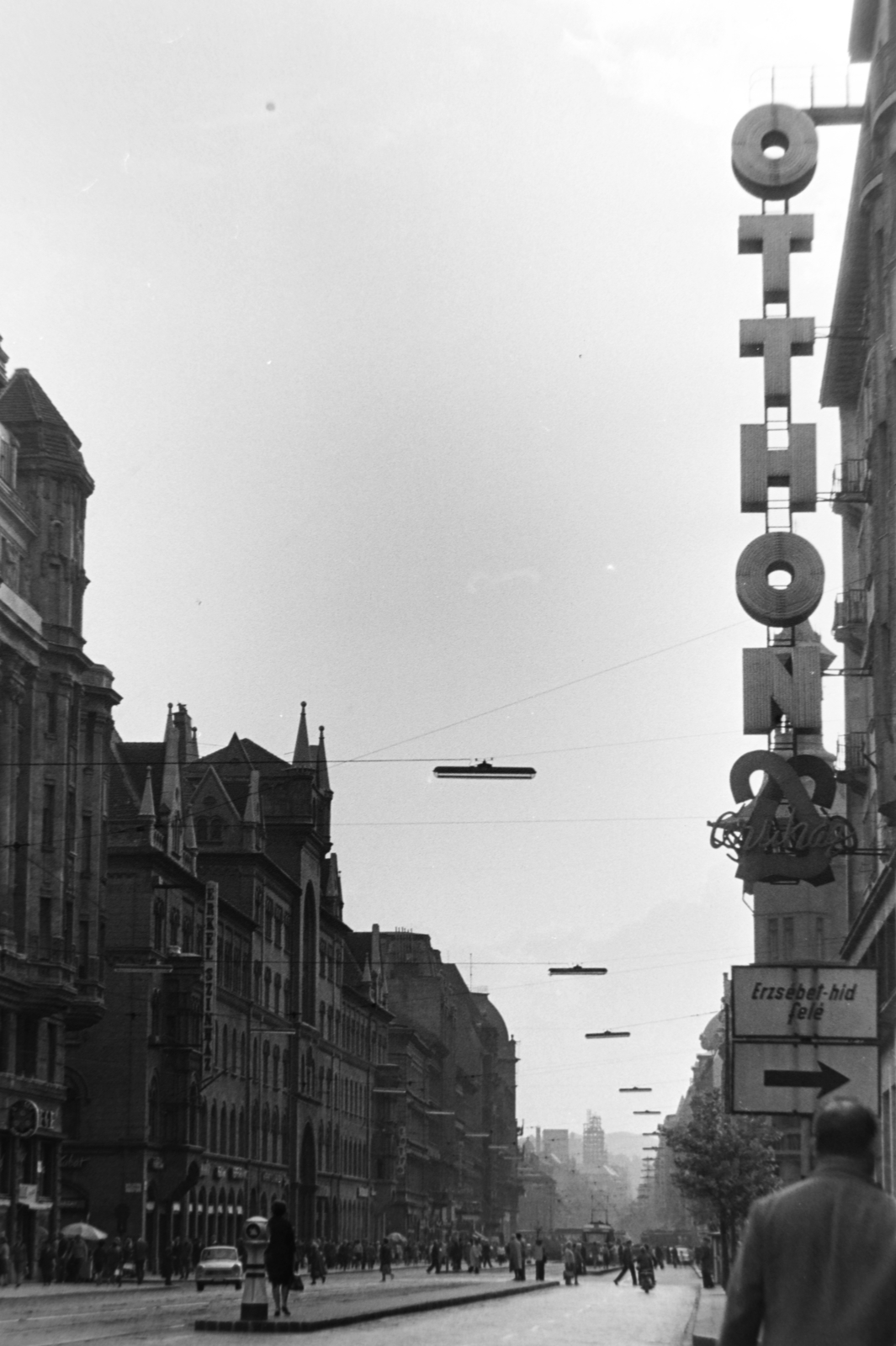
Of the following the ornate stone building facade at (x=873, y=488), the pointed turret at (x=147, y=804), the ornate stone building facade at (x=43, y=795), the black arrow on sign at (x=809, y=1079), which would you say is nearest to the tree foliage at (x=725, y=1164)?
the ornate stone building facade at (x=873, y=488)

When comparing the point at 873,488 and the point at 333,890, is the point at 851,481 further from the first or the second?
the point at 333,890

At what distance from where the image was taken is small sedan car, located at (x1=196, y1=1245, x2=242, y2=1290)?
62.9m

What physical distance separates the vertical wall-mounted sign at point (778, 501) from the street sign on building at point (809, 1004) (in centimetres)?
2200

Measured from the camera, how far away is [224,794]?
101812mm

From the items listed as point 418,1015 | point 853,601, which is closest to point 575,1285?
point 853,601

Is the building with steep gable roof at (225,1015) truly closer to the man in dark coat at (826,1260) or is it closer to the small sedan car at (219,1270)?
the small sedan car at (219,1270)

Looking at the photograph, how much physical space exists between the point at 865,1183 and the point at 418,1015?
589 ft

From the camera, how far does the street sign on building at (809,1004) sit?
20547 millimetres

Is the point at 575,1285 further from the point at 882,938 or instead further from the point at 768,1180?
the point at 882,938

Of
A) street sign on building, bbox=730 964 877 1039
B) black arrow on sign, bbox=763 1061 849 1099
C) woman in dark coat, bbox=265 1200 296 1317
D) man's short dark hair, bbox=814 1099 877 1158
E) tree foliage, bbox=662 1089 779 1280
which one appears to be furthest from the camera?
tree foliage, bbox=662 1089 779 1280

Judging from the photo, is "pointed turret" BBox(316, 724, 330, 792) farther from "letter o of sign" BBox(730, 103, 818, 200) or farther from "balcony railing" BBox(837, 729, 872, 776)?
"letter o of sign" BBox(730, 103, 818, 200)

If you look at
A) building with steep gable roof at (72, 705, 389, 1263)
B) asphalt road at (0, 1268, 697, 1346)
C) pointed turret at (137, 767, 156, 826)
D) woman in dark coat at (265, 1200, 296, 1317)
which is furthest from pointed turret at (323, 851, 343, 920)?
woman in dark coat at (265, 1200, 296, 1317)

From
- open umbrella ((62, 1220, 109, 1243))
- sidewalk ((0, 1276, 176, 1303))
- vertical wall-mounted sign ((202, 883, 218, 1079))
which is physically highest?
vertical wall-mounted sign ((202, 883, 218, 1079))

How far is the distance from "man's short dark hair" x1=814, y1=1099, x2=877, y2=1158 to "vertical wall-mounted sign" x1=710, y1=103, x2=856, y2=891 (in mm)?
35933
